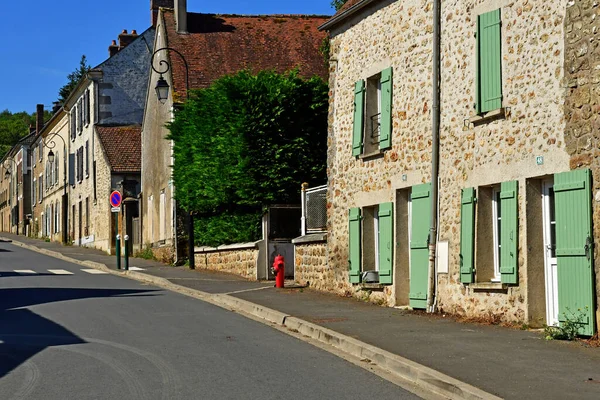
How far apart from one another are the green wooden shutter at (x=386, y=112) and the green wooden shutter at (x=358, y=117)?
0.82 meters

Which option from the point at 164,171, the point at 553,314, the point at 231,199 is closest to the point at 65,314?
the point at 553,314

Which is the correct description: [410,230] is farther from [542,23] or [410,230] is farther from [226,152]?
[226,152]

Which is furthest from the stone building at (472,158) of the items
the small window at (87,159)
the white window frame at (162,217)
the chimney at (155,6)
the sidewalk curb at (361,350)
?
the small window at (87,159)

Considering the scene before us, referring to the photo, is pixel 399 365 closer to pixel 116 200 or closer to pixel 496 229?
pixel 496 229

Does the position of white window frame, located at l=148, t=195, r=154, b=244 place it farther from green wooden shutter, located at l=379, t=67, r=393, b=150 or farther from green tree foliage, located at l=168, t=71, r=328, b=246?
green wooden shutter, located at l=379, t=67, r=393, b=150

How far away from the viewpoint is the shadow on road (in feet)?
37.4

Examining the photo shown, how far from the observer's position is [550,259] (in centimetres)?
1343

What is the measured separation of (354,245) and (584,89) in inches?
291

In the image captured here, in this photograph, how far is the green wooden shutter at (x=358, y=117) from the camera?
742 inches

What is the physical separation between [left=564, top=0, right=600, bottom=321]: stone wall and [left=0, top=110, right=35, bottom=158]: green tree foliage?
377ft

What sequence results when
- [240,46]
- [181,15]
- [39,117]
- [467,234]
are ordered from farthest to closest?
[39,117]
[240,46]
[181,15]
[467,234]

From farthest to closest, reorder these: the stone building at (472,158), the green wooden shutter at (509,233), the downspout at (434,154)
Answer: the downspout at (434,154) → the green wooden shutter at (509,233) → the stone building at (472,158)

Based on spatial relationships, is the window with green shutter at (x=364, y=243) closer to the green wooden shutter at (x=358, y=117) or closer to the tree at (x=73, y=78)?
the green wooden shutter at (x=358, y=117)

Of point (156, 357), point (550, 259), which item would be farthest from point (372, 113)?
point (156, 357)
